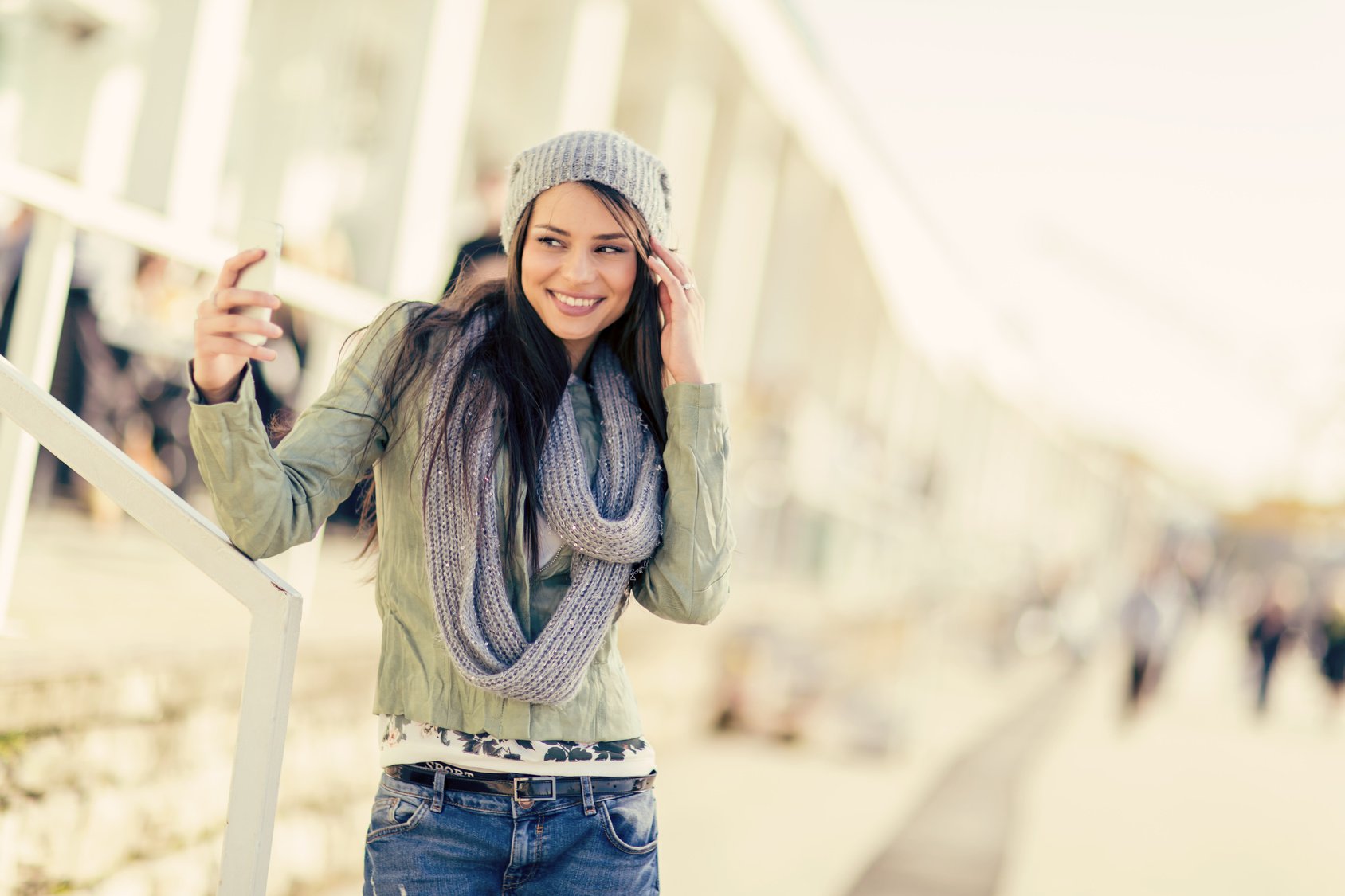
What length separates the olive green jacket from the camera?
1.77 metres

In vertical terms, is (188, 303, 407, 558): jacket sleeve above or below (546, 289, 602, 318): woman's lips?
below

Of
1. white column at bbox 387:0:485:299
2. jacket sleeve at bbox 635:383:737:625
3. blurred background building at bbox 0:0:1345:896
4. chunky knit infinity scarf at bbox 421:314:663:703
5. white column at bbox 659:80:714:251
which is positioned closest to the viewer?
chunky knit infinity scarf at bbox 421:314:663:703

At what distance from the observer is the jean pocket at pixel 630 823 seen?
71.0 inches

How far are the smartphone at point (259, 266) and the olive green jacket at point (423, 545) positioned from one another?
0.73 ft

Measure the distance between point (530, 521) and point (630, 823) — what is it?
17.2 inches

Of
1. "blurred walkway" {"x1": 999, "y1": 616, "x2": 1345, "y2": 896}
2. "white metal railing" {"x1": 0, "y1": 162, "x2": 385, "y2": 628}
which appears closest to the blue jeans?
"white metal railing" {"x1": 0, "y1": 162, "x2": 385, "y2": 628}

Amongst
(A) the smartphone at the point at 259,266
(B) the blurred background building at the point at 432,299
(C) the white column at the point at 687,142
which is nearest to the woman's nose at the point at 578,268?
(A) the smartphone at the point at 259,266

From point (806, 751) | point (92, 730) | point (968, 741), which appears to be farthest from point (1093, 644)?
point (92, 730)

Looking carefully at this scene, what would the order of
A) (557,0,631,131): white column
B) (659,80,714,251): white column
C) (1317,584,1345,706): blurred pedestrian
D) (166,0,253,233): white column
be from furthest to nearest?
(1317,584,1345,706): blurred pedestrian, (659,80,714,251): white column, (557,0,631,131): white column, (166,0,253,233): white column

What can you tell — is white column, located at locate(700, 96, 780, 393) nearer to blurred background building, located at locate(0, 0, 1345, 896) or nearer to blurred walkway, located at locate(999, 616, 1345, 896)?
blurred background building, located at locate(0, 0, 1345, 896)

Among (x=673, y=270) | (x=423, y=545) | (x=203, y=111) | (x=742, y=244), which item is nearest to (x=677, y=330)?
(x=673, y=270)

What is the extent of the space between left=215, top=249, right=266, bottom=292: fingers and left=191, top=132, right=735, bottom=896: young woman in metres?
0.24

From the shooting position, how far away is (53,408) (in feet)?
5.33

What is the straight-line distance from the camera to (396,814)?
70.0 inches
